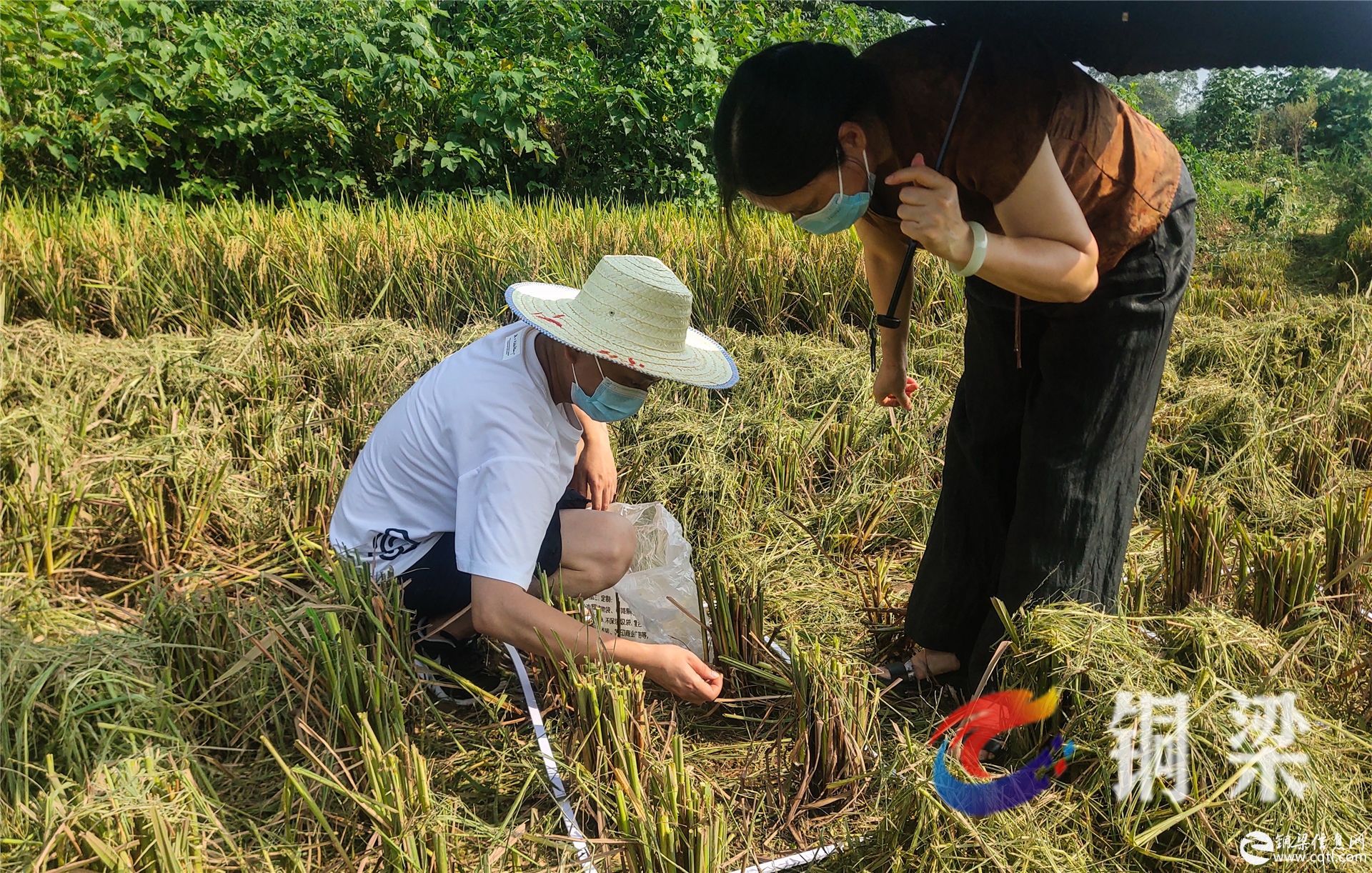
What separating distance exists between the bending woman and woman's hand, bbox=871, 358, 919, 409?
163mm

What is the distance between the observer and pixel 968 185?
65.7 inches

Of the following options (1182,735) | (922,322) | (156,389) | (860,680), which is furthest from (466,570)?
(922,322)

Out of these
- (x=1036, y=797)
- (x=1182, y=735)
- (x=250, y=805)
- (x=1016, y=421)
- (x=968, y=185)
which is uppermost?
(x=968, y=185)

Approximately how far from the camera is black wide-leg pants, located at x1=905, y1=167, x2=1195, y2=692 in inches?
71.0

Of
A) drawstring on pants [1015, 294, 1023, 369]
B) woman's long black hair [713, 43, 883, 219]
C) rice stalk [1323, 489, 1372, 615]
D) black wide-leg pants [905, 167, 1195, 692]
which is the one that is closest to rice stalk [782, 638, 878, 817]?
black wide-leg pants [905, 167, 1195, 692]

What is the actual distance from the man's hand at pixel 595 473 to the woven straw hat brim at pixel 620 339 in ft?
1.64

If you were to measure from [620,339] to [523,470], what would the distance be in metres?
0.34

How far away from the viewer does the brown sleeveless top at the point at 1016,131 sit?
1.57 metres

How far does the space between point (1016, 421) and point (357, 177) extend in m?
5.73

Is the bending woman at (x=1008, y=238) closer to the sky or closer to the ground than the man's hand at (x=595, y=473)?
closer to the sky

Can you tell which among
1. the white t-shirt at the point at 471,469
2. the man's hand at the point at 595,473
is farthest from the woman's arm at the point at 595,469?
the white t-shirt at the point at 471,469

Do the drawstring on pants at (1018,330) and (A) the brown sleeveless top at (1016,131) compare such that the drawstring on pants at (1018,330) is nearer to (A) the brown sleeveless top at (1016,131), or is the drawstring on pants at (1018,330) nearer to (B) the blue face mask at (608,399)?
(A) the brown sleeveless top at (1016,131)

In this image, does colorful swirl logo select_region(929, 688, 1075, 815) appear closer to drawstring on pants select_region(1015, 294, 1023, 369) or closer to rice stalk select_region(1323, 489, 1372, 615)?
drawstring on pants select_region(1015, 294, 1023, 369)

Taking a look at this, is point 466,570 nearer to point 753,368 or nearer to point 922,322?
point 753,368
